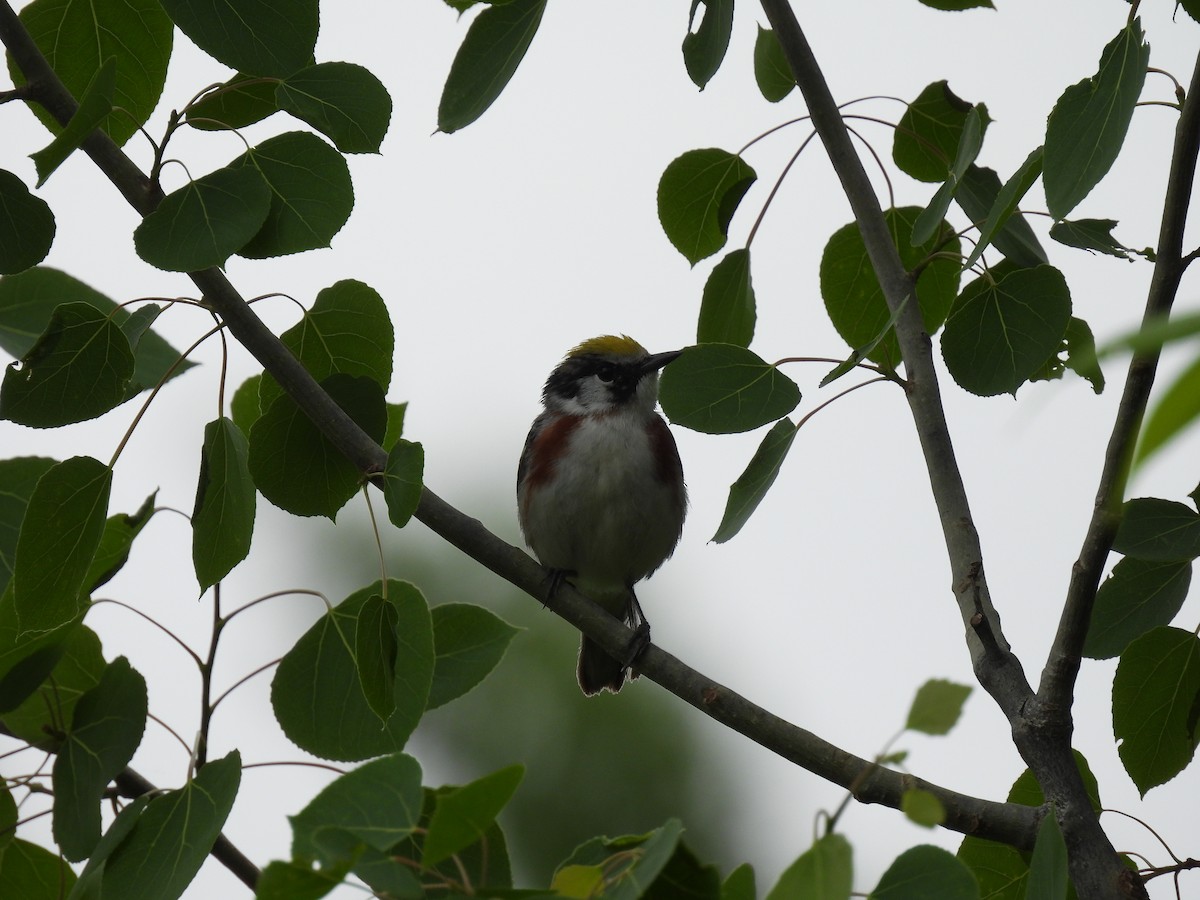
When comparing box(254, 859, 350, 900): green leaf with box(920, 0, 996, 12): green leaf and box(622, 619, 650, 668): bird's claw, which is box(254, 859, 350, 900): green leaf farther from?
box(920, 0, 996, 12): green leaf

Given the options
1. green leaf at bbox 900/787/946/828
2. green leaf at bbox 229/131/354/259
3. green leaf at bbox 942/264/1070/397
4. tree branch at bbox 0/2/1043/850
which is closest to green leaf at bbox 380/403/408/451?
tree branch at bbox 0/2/1043/850

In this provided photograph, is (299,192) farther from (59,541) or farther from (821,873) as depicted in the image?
(821,873)

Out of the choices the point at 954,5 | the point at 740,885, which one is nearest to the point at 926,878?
the point at 740,885

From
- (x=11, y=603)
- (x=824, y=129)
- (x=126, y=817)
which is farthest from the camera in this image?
(x=824, y=129)

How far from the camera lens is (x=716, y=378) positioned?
263cm

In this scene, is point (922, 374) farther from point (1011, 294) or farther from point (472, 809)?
point (472, 809)

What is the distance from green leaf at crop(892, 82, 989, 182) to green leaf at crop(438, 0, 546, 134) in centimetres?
120

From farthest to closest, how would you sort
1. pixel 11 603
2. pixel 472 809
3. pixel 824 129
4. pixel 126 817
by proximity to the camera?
1. pixel 824 129
2. pixel 11 603
3. pixel 126 817
4. pixel 472 809

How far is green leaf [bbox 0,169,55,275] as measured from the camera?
222 centimetres

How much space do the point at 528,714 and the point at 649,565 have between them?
8277mm

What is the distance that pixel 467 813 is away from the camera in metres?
1.34

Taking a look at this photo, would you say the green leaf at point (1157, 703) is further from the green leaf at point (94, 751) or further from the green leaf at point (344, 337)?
the green leaf at point (94, 751)

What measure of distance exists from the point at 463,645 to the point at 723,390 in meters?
0.78

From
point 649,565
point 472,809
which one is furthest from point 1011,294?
point 649,565
